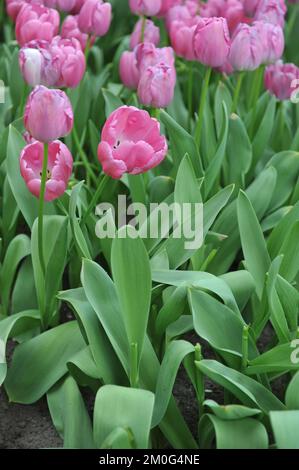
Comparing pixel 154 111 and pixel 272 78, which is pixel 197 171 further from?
pixel 272 78

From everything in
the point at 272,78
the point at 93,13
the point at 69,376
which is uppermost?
the point at 93,13

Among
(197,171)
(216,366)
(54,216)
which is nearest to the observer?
(216,366)

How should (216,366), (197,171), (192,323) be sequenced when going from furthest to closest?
(197,171) → (192,323) → (216,366)

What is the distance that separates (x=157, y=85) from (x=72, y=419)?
24.0 inches

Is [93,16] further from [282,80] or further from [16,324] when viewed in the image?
[16,324]

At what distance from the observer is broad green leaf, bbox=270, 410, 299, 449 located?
117cm

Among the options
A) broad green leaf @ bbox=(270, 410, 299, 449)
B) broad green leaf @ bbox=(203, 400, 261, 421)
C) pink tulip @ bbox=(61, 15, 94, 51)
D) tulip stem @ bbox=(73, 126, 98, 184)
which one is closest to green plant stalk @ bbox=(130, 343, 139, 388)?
broad green leaf @ bbox=(203, 400, 261, 421)

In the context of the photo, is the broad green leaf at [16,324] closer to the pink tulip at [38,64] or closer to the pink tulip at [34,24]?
the pink tulip at [38,64]

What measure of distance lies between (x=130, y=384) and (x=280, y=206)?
0.66m

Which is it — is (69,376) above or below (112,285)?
below

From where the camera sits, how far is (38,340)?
1511 mm

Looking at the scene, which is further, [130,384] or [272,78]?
[272,78]

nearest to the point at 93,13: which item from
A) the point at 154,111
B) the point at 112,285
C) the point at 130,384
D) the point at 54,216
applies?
the point at 154,111

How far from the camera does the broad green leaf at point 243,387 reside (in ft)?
4.29
